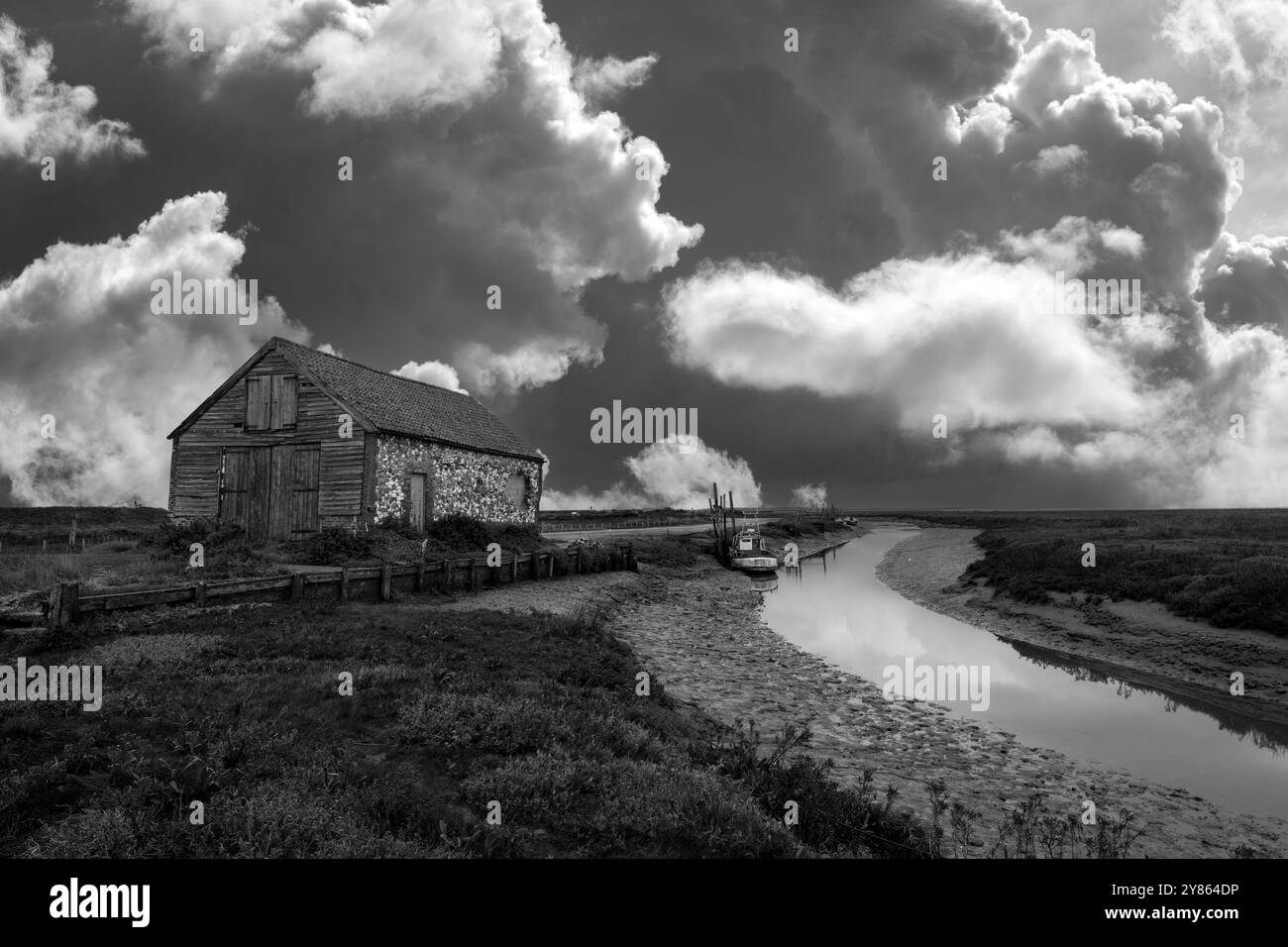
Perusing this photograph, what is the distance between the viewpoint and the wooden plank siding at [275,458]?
2830 cm

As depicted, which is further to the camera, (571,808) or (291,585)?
(291,585)

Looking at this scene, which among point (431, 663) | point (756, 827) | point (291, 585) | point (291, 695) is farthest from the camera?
point (291, 585)

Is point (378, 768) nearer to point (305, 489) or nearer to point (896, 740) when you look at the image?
point (896, 740)

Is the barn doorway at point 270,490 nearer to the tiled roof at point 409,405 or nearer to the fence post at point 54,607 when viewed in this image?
the tiled roof at point 409,405

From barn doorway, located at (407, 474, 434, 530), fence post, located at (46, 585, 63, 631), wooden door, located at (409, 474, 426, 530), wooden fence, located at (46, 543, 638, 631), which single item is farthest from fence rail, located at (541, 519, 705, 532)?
fence post, located at (46, 585, 63, 631)

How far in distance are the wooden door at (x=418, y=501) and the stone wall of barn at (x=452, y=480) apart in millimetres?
316

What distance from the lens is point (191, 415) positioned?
99.2ft

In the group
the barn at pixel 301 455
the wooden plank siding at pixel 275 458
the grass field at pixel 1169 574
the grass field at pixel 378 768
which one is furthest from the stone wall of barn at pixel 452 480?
the grass field at pixel 1169 574

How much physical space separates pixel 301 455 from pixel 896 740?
25842 millimetres

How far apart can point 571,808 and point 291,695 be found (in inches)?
202

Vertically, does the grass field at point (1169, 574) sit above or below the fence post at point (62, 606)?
below

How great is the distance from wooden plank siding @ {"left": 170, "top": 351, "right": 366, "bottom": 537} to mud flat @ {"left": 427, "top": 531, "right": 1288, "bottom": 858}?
30.7 ft
